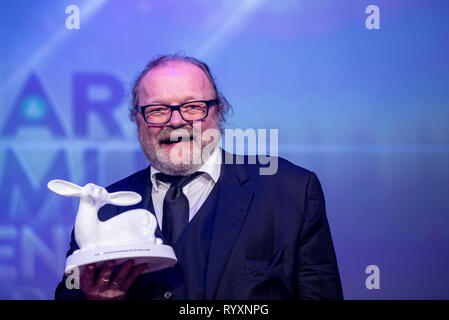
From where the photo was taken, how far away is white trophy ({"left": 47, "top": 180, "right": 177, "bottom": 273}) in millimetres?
1664

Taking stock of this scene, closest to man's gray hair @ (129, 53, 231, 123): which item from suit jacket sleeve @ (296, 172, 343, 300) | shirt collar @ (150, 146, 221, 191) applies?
shirt collar @ (150, 146, 221, 191)

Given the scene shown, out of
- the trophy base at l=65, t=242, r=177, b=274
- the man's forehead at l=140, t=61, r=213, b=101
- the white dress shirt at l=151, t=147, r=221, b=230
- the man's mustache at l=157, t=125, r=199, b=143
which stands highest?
the man's forehead at l=140, t=61, r=213, b=101

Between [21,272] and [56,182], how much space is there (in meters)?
0.80

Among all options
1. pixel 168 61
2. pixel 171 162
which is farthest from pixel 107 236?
pixel 168 61

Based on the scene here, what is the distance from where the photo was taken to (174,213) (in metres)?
2.06

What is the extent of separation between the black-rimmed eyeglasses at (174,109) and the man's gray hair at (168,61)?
118mm

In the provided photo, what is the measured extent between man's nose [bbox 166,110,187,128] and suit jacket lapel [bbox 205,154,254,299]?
239 mm

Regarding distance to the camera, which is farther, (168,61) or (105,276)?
(168,61)

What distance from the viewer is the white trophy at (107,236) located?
166 centimetres

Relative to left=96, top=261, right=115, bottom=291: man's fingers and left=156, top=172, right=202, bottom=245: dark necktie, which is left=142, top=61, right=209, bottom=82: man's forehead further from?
left=96, top=261, right=115, bottom=291: man's fingers

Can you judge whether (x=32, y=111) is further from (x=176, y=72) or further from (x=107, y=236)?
(x=107, y=236)

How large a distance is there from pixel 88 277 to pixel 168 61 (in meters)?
0.98

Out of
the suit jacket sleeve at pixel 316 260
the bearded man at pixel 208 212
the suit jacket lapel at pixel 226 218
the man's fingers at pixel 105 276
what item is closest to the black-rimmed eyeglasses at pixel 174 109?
the bearded man at pixel 208 212

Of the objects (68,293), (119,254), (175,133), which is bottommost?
(68,293)
